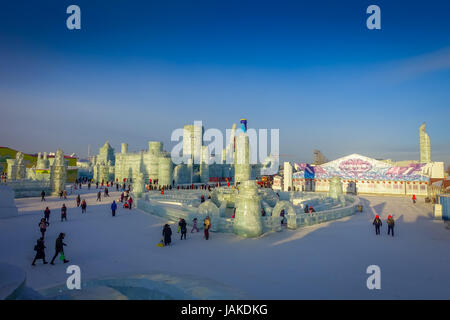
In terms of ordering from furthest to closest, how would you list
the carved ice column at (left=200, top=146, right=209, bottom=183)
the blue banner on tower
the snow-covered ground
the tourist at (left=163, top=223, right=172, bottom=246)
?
1. the carved ice column at (left=200, top=146, right=209, bottom=183)
2. the blue banner on tower
3. the tourist at (left=163, top=223, right=172, bottom=246)
4. the snow-covered ground

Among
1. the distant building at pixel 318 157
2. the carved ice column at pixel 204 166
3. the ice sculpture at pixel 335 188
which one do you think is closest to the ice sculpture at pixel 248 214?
the ice sculpture at pixel 335 188

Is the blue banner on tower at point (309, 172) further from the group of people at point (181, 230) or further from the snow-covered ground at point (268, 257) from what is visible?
the group of people at point (181, 230)

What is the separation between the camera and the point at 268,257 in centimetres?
905

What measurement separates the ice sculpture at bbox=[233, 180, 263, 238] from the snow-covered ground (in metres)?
0.64

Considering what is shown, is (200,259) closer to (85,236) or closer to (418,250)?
(85,236)

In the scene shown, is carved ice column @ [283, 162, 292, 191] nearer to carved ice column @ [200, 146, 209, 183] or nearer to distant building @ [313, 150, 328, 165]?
carved ice column @ [200, 146, 209, 183]

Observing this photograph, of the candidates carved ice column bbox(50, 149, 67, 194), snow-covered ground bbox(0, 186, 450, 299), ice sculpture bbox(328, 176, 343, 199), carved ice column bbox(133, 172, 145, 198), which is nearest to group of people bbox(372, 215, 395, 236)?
snow-covered ground bbox(0, 186, 450, 299)

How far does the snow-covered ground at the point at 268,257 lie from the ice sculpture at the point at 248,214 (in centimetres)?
64

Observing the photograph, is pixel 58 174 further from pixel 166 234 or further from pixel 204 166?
pixel 204 166

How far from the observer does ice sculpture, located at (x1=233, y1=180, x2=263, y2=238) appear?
12.1 metres

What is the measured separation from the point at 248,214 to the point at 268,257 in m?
3.25

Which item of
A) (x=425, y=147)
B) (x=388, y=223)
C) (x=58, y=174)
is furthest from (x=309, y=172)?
(x=58, y=174)

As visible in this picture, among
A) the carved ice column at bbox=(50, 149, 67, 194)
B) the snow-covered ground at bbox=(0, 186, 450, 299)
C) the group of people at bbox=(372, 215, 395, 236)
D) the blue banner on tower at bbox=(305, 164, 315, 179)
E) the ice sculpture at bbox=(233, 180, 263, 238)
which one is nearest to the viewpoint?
the snow-covered ground at bbox=(0, 186, 450, 299)
